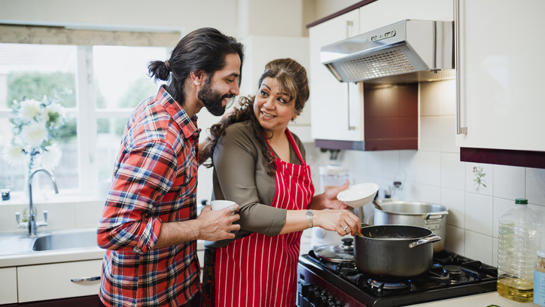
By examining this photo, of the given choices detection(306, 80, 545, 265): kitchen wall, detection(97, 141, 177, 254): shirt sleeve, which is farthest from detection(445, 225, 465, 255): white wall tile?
detection(97, 141, 177, 254): shirt sleeve

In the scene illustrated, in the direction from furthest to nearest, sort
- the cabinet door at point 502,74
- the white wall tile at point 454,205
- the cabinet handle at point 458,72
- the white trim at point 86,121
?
the white trim at point 86,121
the white wall tile at point 454,205
the cabinet handle at point 458,72
the cabinet door at point 502,74

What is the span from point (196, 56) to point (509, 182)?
1.23m

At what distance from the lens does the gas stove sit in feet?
4.90

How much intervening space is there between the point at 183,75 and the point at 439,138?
124 cm

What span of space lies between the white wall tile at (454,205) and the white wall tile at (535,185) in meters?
0.34

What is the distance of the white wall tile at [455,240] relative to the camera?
197 centimetres

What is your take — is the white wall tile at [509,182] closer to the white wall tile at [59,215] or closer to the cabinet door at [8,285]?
the cabinet door at [8,285]

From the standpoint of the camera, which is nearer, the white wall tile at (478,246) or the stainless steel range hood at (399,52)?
the stainless steel range hood at (399,52)

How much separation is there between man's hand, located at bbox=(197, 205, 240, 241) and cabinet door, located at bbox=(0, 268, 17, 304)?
136 centimetres

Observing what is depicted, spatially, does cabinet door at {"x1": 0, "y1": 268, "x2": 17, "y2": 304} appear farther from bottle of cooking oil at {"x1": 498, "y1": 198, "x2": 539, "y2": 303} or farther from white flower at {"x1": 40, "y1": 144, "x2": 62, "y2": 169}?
bottle of cooking oil at {"x1": 498, "y1": 198, "x2": 539, "y2": 303}

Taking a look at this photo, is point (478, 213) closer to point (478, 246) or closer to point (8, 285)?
point (478, 246)

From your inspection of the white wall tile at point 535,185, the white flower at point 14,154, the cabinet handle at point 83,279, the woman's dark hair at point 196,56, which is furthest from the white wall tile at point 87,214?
the white wall tile at point 535,185

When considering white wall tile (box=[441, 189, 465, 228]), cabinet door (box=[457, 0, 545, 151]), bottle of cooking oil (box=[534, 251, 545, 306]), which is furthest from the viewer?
white wall tile (box=[441, 189, 465, 228])

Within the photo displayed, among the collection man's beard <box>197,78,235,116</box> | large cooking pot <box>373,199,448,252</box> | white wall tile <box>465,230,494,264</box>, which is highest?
man's beard <box>197,78,235,116</box>
